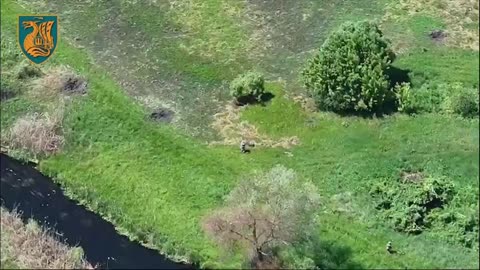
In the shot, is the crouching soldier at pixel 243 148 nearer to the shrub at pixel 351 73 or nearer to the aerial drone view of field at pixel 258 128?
the aerial drone view of field at pixel 258 128

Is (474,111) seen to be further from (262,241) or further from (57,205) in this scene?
(57,205)

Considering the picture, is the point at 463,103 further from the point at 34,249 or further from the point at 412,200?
the point at 34,249

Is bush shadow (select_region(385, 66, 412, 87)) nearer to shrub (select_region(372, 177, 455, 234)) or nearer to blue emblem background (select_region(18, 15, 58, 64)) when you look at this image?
shrub (select_region(372, 177, 455, 234))

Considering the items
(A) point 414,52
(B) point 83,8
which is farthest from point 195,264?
(B) point 83,8

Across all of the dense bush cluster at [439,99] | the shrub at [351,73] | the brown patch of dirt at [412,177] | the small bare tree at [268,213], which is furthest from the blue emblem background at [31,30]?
the brown patch of dirt at [412,177]

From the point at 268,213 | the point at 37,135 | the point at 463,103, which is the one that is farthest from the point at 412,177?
the point at 37,135

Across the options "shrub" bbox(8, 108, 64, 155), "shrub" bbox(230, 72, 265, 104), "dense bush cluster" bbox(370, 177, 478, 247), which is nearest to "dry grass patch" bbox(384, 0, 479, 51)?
"shrub" bbox(230, 72, 265, 104)
